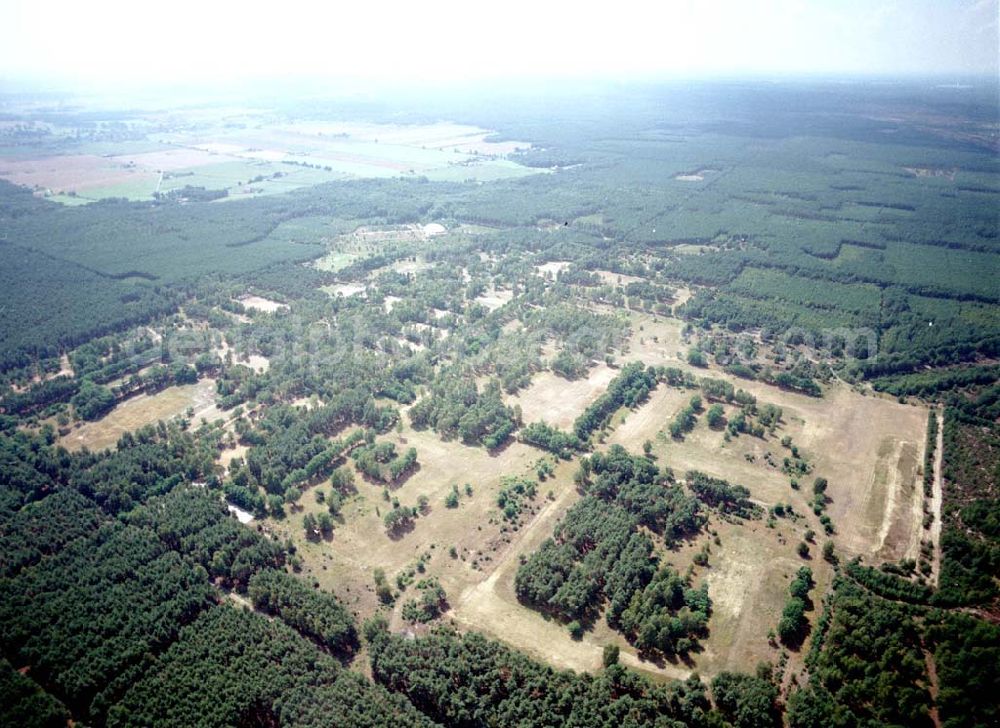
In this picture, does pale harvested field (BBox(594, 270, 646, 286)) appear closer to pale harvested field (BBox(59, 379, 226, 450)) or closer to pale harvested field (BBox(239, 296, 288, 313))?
pale harvested field (BBox(239, 296, 288, 313))

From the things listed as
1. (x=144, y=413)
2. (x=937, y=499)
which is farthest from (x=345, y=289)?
(x=937, y=499)

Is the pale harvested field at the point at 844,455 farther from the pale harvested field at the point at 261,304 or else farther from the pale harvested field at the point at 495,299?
the pale harvested field at the point at 261,304

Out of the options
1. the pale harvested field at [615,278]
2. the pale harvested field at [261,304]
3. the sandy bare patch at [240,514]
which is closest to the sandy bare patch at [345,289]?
the pale harvested field at [261,304]

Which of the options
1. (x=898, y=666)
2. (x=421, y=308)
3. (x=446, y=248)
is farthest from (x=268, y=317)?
(x=898, y=666)

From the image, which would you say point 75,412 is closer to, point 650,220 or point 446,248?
point 446,248

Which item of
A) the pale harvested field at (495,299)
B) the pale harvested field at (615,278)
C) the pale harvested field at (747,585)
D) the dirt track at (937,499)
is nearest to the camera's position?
the pale harvested field at (747,585)

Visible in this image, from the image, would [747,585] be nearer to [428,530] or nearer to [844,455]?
[844,455]
